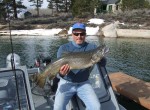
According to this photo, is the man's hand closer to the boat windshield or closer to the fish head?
the fish head

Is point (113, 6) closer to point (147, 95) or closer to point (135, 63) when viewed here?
point (135, 63)

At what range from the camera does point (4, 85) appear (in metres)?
5.83

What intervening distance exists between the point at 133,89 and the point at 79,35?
5.44 m

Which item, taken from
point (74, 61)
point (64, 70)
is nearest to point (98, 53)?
point (74, 61)

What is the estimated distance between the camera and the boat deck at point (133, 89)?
10016 mm

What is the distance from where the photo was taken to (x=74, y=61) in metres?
5.87

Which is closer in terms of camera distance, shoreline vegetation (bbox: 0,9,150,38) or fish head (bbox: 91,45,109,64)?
fish head (bbox: 91,45,109,64)

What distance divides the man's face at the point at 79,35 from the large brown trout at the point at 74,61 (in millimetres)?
388

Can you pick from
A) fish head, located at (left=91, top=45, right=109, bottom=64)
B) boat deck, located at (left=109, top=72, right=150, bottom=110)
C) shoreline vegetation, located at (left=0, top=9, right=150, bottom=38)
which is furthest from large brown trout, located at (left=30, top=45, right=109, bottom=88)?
shoreline vegetation, located at (left=0, top=9, right=150, bottom=38)

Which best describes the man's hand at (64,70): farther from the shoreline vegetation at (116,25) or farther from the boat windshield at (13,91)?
the shoreline vegetation at (116,25)

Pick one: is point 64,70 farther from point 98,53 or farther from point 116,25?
point 116,25

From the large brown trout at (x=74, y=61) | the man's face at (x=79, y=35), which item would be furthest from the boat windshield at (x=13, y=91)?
the man's face at (x=79, y=35)

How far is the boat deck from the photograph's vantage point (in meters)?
10.0

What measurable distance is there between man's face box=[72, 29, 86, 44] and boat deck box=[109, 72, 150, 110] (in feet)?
14.2
